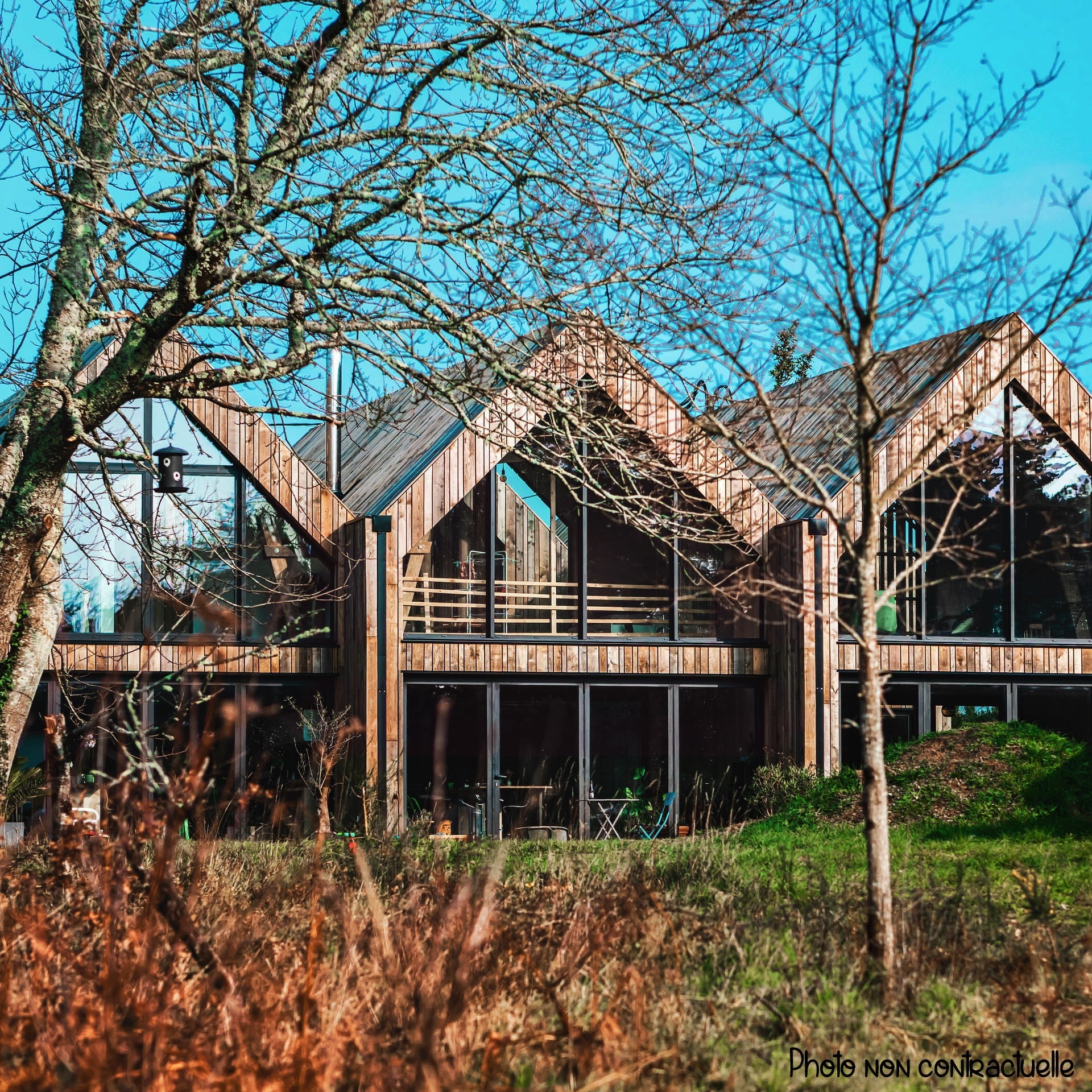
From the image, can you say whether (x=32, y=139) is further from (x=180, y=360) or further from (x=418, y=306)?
(x=180, y=360)

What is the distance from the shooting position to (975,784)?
13750mm

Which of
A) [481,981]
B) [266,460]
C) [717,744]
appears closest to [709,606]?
[717,744]

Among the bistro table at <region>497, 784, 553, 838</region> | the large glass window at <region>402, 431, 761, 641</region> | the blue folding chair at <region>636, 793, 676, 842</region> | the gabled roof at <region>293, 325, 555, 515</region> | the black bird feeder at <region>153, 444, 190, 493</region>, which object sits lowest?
the blue folding chair at <region>636, 793, 676, 842</region>

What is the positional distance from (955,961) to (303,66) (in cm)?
649

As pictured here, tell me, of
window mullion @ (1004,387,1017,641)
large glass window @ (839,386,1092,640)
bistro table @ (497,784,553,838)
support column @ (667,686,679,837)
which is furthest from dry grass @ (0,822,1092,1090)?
window mullion @ (1004,387,1017,641)

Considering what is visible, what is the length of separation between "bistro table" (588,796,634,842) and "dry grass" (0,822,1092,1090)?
847 cm

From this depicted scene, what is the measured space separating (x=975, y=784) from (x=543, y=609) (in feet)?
19.1

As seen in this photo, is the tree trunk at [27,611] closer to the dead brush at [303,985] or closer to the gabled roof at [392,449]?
the gabled roof at [392,449]

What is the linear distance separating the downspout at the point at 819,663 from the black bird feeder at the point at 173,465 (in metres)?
7.93

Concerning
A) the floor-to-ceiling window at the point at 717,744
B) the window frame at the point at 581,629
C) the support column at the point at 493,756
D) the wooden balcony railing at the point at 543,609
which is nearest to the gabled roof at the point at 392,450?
the window frame at the point at 581,629

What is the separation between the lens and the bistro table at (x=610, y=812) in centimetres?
1572

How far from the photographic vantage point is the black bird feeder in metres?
14.1

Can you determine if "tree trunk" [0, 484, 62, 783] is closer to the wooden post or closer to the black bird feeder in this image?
the black bird feeder

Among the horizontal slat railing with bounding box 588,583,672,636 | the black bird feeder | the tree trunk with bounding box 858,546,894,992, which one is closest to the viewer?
the tree trunk with bounding box 858,546,894,992
